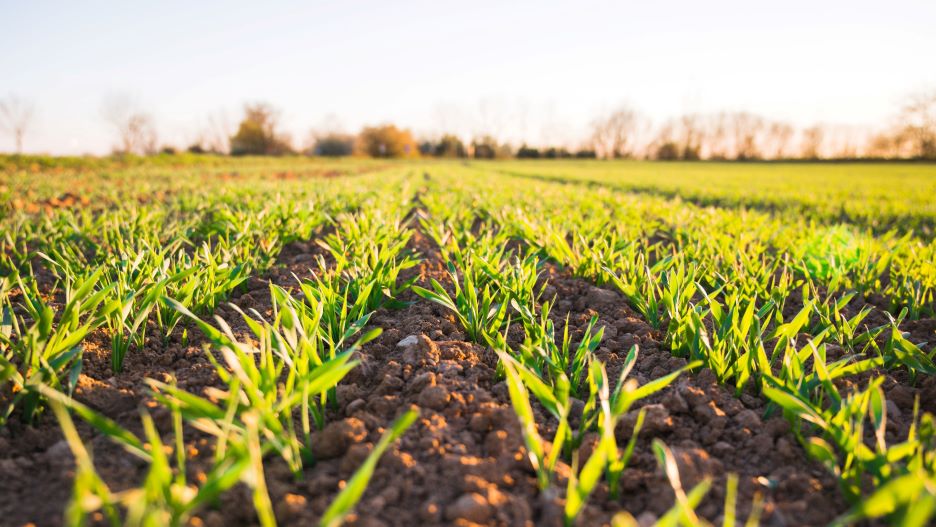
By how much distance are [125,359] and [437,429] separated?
1.15 m

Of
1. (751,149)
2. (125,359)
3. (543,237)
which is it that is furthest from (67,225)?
(751,149)

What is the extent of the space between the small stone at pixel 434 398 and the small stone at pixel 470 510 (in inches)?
15.9

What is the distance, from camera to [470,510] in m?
0.98

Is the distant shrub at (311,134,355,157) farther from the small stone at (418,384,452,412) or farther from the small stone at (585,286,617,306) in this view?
the small stone at (418,384,452,412)

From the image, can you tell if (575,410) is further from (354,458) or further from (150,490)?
(150,490)

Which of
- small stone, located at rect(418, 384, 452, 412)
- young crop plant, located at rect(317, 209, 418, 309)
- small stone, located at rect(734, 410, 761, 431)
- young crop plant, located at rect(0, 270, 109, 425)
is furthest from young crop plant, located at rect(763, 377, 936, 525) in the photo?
young crop plant, located at rect(0, 270, 109, 425)

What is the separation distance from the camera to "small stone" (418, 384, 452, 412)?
1.39 m

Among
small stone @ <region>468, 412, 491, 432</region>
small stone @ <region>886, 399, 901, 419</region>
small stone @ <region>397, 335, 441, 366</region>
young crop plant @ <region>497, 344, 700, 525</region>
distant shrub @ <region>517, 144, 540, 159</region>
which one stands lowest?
small stone @ <region>886, 399, 901, 419</region>

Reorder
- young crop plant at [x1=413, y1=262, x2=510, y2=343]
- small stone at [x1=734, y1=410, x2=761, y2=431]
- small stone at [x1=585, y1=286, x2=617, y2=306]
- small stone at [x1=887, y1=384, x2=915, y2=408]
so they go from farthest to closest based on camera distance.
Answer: small stone at [x1=585, y1=286, x2=617, y2=306]
young crop plant at [x1=413, y1=262, x2=510, y2=343]
small stone at [x1=887, y1=384, x2=915, y2=408]
small stone at [x1=734, y1=410, x2=761, y2=431]

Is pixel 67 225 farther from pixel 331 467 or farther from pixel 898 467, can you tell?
pixel 898 467

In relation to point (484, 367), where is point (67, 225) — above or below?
above

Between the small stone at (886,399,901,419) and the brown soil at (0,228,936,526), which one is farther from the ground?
the brown soil at (0,228,936,526)

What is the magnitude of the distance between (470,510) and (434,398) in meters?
0.44

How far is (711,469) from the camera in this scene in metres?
1.18
